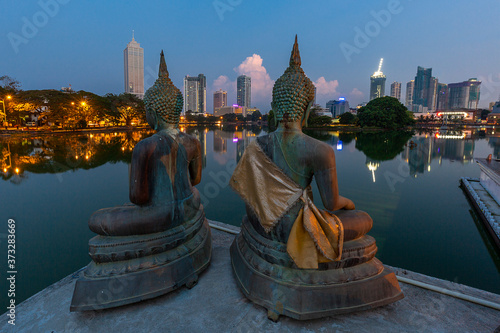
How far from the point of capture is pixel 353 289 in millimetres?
2670

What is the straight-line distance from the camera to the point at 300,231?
8.44ft

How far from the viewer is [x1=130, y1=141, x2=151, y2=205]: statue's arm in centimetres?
296

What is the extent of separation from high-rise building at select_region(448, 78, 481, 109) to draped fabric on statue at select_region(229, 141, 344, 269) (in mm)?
160994

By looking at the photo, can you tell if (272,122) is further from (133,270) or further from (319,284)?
(133,270)

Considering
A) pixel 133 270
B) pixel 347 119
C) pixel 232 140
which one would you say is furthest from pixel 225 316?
pixel 347 119

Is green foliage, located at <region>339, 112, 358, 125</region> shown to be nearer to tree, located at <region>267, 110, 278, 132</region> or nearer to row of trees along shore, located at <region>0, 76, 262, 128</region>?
tree, located at <region>267, 110, 278, 132</region>

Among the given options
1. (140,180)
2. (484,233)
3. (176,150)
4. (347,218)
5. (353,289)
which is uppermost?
(176,150)

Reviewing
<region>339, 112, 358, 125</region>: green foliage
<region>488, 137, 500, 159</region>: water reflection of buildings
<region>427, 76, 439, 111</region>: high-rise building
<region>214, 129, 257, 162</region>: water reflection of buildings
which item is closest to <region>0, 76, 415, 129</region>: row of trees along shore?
<region>214, 129, 257, 162</region>: water reflection of buildings

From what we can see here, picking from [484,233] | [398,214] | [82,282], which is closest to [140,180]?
[82,282]

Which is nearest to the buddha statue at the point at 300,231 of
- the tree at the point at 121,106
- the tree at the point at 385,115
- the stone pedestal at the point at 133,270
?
the stone pedestal at the point at 133,270

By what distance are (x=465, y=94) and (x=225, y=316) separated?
175851mm

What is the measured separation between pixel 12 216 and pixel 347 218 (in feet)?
30.0

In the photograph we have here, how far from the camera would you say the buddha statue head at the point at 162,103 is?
3354 millimetres

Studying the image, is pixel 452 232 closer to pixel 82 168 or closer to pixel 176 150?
pixel 176 150
